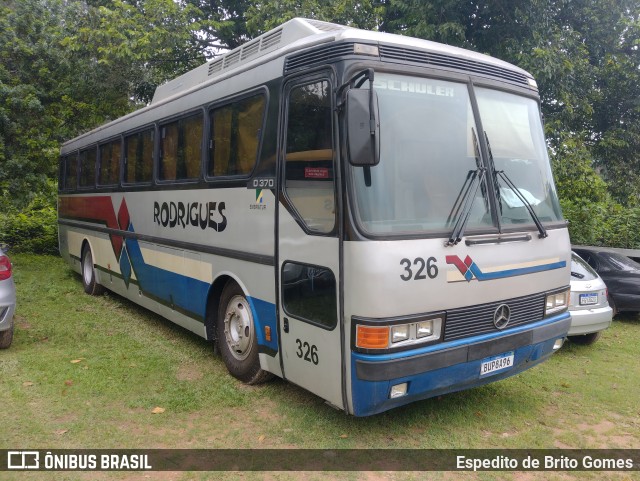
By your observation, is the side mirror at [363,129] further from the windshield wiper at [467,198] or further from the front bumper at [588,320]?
the front bumper at [588,320]

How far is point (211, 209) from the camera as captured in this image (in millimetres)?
5980

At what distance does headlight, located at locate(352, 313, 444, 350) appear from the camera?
3965 mm

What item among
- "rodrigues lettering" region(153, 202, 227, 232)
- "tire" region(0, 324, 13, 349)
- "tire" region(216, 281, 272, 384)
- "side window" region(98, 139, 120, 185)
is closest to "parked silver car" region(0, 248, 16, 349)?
"tire" region(0, 324, 13, 349)

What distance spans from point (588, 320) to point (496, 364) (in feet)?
11.4

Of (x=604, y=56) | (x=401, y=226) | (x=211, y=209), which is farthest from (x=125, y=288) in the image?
(x=604, y=56)

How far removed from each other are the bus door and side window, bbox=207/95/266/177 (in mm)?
517

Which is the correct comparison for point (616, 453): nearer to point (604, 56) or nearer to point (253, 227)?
point (253, 227)

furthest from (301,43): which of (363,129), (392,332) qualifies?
(392,332)

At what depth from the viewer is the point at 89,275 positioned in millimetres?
10438

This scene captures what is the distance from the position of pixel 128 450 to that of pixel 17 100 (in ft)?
35.2

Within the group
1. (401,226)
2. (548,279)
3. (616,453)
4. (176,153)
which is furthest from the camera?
(176,153)

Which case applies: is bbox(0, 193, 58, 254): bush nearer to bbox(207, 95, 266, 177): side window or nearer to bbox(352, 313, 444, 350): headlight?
bbox(207, 95, 266, 177): side window

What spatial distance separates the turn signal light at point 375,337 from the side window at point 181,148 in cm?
312

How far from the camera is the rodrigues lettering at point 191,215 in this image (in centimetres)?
585
